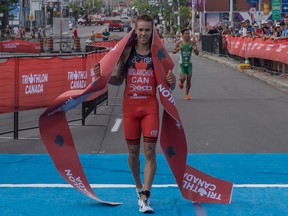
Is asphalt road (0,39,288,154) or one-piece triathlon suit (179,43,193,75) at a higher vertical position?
one-piece triathlon suit (179,43,193,75)

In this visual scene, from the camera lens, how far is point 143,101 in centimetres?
729

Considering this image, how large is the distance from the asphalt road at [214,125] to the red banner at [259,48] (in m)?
2.79

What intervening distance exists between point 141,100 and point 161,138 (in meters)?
0.51

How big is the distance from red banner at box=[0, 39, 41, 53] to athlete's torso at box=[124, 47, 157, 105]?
47.9m

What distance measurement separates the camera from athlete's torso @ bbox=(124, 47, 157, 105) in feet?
23.9

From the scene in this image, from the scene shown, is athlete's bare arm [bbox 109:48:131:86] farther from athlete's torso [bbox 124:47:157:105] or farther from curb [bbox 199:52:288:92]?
curb [bbox 199:52:288:92]

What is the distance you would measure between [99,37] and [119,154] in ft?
207

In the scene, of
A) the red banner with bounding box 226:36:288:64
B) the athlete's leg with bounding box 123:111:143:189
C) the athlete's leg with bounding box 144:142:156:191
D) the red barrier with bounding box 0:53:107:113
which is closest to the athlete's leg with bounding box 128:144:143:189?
the athlete's leg with bounding box 123:111:143:189

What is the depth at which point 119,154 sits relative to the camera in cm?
1110

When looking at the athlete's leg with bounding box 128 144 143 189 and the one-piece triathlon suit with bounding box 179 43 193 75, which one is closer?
the athlete's leg with bounding box 128 144 143 189

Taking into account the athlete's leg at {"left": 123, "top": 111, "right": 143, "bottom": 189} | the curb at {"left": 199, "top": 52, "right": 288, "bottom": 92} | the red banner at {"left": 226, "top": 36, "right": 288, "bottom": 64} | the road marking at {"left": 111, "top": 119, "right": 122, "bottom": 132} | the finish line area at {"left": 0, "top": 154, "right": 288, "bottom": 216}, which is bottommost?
the road marking at {"left": 111, "top": 119, "right": 122, "bottom": 132}

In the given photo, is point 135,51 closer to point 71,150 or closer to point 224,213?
point 71,150

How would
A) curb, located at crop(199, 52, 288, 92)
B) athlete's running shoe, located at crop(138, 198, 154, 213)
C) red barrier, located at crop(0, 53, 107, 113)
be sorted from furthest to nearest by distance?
curb, located at crop(199, 52, 288, 92), red barrier, located at crop(0, 53, 107, 113), athlete's running shoe, located at crop(138, 198, 154, 213)

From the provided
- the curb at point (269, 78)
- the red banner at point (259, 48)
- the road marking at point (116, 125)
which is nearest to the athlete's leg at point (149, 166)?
the road marking at point (116, 125)
